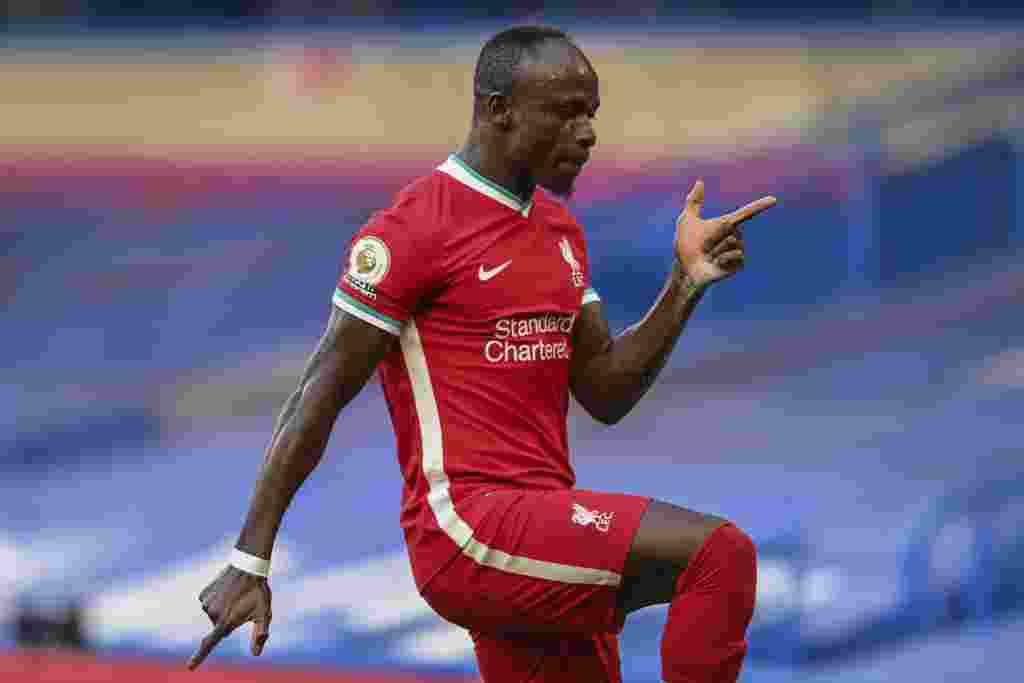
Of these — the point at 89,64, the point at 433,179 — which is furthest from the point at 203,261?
the point at 433,179

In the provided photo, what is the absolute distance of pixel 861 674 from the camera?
689cm

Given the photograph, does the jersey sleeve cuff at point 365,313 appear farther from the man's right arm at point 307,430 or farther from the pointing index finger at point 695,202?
the pointing index finger at point 695,202

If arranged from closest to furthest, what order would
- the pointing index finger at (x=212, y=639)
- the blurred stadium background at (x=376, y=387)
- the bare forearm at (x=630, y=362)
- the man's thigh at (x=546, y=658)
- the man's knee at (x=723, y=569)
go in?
the man's knee at (x=723, y=569)
the pointing index finger at (x=212, y=639)
the man's thigh at (x=546, y=658)
the bare forearm at (x=630, y=362)
the blurred stadium background at (x=376, y=387)

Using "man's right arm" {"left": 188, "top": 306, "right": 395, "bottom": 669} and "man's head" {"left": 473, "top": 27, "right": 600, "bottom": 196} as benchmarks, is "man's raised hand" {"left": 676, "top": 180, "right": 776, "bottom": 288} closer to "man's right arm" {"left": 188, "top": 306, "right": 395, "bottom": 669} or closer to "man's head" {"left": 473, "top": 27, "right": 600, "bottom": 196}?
"man's head" {"left": 473, "top": 27, "right": 600, "bottom": 196}

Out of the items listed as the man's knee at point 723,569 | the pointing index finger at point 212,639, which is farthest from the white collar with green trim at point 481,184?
the pointing index finger at point 212,639

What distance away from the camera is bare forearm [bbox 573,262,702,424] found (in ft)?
13.3

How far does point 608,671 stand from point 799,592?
10.1ft

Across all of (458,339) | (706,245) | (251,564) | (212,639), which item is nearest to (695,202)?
(706,245)

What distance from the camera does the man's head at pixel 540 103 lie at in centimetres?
379

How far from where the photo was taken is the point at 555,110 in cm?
379

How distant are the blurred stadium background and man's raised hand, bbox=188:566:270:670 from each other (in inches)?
139

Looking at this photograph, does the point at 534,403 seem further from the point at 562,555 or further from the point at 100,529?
the point at 100,529

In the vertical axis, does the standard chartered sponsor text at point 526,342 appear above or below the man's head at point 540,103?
below

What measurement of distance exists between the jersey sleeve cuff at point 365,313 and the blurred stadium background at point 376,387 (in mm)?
3503
